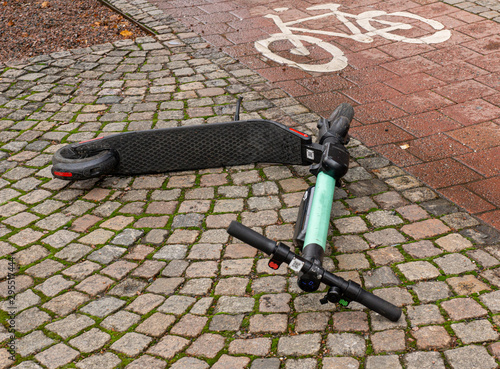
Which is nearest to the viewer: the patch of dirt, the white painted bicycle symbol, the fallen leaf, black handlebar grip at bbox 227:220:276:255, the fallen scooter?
black handlebar grip at bbox 227:220:276:255

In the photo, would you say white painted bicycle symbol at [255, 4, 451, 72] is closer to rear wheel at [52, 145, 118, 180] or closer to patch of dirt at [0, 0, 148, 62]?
patch of dirt at [0, 0, 148, 62]

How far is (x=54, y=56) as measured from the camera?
6559 mm

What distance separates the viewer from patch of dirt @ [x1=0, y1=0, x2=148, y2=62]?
22.6ft

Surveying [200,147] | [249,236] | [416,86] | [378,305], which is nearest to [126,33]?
[200,147]

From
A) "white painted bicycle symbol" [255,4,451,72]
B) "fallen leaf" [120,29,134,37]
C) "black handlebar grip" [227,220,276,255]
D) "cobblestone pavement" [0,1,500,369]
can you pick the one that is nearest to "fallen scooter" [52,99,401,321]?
"cobblestone pavement" [0,1,500,369]

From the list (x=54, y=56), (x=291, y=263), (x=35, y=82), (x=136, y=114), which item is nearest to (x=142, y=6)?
(x=54, y=56)

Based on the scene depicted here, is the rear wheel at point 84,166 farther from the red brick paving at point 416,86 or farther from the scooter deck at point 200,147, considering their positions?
the red brick paving at point 416,86

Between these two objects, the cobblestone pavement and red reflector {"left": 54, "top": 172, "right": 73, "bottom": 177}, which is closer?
the cobblestone pavement

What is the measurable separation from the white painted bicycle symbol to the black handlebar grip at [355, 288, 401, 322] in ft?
11.9

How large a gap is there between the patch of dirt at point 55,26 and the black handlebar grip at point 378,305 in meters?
5.59

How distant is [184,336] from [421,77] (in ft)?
13.1

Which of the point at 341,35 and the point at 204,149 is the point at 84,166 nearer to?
the point at 204,149

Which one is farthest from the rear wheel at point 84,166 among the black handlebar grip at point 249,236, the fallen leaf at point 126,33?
the fallen leaf at point 126,33

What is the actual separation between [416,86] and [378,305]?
329cm
